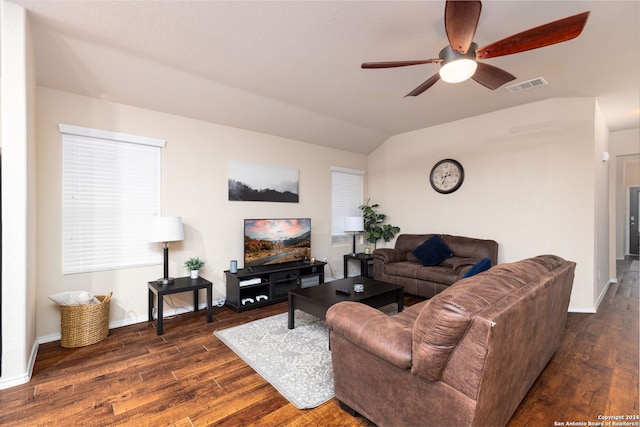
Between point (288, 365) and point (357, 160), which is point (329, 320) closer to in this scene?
point (288, 365)

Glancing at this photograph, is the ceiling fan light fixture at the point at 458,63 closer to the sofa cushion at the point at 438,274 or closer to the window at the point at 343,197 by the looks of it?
the sofa cushion at the point at 438,274

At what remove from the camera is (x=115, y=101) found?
3.28m

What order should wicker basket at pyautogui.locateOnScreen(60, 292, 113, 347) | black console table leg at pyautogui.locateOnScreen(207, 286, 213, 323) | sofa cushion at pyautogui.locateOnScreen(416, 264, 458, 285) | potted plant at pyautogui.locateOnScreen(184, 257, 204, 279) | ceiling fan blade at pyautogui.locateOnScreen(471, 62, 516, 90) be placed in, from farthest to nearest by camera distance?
sofa cushion at pyautogui.locateOnScreen(416, 264, 458, 285) → potted plant at pyautogui.locateOnScreen(184, 257, 204, 279) → black console table leg at pyautogui.locateOnScreen(207, 286, 213, 323) → wicker basket at pyautogui.locateOnScreen(60, 292, 113, 347) → ceiling fan blade at pyautogui.locateOnScreen(471, 62, 516, 90)

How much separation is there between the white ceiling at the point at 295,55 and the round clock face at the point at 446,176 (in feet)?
3.05

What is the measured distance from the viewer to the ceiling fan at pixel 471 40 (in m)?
1.67

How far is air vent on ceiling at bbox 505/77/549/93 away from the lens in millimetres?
3303

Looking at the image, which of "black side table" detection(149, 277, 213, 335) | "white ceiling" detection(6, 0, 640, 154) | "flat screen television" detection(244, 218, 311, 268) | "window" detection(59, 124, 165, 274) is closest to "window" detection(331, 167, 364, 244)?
"flat screen television" detection(244, 218, 311, 268)

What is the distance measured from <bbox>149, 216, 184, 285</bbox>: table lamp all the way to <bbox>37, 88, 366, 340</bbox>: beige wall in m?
0.29

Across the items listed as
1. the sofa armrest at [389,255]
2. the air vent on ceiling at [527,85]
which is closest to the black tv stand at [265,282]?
the sofa armrest at [389,255]

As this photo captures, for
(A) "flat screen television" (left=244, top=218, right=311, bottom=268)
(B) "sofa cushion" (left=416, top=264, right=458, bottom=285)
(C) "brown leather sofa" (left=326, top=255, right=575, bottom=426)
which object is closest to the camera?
(C) "brown leather sofa" (left=326, top=255, right=575, bottom=426)

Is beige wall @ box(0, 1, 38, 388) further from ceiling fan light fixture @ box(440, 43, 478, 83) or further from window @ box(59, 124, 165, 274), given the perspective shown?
ceiling fan light fixture @ box(440, 43, 478, 83)

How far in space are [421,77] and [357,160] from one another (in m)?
2.79

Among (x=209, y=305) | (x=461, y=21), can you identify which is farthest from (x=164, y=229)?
(x=461, y=21)

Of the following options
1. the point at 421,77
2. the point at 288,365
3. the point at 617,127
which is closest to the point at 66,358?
the point at 288,365
